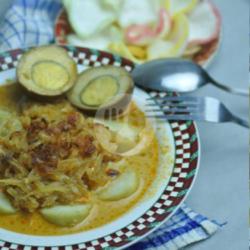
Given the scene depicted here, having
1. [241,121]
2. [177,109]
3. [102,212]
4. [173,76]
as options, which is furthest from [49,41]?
[102,212]

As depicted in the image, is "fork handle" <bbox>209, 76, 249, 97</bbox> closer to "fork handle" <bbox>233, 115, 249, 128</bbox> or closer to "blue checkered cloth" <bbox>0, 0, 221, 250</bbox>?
"fork handle" <bbox>233, 115, 249, 128</bbox>

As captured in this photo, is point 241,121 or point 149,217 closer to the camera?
point 149,217

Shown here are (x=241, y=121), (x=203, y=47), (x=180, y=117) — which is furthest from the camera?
(x=203, y=47)

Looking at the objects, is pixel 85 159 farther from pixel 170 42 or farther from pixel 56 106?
pixel 170 42

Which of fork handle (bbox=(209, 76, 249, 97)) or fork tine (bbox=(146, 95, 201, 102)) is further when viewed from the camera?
fork handle (bbox=(209, 76, 249, 97))

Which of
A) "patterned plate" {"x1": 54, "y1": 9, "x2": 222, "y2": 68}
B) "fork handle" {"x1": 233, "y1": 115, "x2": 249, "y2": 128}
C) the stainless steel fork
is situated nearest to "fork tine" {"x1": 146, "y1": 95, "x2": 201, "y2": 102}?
the stainless steel fork

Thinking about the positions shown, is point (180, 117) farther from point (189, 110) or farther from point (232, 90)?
point (232, 90)
